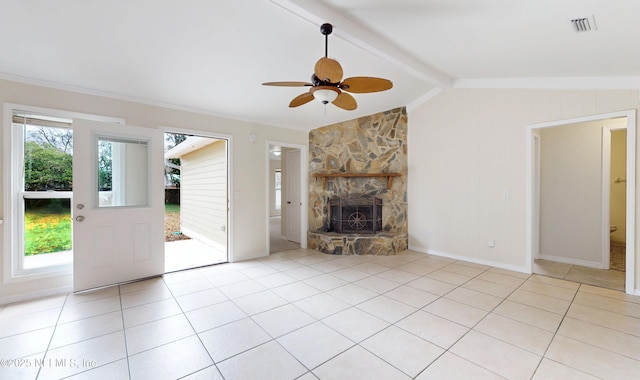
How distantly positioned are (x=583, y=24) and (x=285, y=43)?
102 inches

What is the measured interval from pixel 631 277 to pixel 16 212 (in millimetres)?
7003

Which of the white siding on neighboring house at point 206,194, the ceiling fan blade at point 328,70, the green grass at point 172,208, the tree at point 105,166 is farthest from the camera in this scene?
the green grass at point 172,208

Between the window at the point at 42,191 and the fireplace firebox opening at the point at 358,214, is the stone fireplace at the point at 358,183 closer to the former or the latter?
the fireplace firebox opening at the point at 358,214

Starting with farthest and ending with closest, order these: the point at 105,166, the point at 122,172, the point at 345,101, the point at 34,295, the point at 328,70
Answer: the point at 122,172
the point at 105,166
the point at 34,295
the point at 345,101
the point at 328,70

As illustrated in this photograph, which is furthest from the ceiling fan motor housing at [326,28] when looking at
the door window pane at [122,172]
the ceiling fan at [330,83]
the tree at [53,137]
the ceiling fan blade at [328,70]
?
the tree at [53,137]

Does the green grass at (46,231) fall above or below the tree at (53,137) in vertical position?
below

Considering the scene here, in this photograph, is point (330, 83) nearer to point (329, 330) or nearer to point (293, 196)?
point (329, 330)

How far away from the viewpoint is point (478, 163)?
436cm

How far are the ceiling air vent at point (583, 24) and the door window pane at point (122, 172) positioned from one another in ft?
15.6

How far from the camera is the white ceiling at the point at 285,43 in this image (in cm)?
215

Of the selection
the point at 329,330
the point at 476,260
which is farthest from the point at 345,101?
the point at 476,260

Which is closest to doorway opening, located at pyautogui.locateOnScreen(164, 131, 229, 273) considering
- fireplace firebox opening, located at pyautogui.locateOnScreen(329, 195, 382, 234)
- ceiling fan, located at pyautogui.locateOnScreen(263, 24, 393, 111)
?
fireplace firebox opening, located at pyautogui.locateOnScreen(329, 195, 382, 234)

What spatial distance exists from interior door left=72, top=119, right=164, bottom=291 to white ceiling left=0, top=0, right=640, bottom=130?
0.60 meters

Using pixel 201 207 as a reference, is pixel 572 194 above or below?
above
